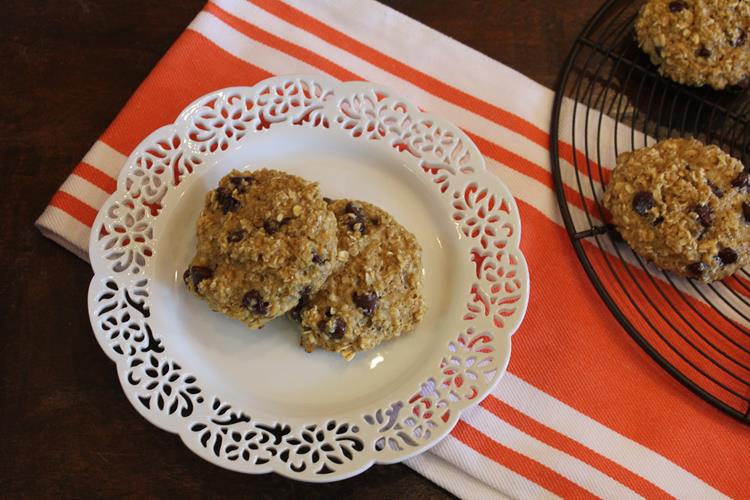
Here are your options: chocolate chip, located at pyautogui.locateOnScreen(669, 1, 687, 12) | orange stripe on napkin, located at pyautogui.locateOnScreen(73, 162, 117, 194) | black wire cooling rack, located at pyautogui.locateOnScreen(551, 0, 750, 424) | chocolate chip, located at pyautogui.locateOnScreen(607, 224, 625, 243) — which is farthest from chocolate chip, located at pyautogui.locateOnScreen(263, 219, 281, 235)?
chocolate chip, located at pyautogui.locateOnScreen(669, 1, 687, 12)

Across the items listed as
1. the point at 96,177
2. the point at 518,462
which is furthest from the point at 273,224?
the point at 518,462

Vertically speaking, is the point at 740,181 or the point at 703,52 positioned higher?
the point at 703,52

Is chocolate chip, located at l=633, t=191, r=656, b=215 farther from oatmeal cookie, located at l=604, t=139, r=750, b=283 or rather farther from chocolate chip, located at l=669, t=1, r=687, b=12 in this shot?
chocolate chip, located at l=669, t=1, r=687, b=12

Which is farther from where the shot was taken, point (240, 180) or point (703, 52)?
point (703, 52)

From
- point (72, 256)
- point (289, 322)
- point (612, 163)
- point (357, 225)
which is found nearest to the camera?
point (357, 225)

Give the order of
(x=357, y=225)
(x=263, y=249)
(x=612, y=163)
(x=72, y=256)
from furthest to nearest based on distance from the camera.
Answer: (x=612, y=163), (x=72, y=256), (x=357, y=225), (x=263, y=249)

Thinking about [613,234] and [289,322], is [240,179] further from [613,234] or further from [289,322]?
[613,234]

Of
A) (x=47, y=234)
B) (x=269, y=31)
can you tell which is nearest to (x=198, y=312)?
(x=47, y=234)

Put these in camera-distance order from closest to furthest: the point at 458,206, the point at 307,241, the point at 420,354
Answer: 1. the point at 307,241
2. the point at 420,354
3. the point at 458,206

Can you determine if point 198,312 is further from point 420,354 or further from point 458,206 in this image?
point 458,206
